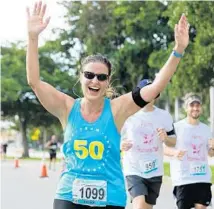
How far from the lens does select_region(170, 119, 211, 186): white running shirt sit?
7.42 metres

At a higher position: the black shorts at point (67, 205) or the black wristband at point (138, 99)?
the black wristband at point (138, 99)

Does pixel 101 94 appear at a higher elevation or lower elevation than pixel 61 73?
lower

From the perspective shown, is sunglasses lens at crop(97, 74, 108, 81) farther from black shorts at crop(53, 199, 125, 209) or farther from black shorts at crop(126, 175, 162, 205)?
black shorts at crop(126, 175, 162, 205)

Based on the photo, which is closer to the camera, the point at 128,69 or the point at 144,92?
the point at 144,92

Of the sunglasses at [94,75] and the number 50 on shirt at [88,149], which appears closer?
the number 50 on shirt at [88,149]

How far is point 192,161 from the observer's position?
7418mm

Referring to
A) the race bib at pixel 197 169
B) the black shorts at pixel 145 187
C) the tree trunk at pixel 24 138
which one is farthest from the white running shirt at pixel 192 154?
the tree trunk at pixel 24 138

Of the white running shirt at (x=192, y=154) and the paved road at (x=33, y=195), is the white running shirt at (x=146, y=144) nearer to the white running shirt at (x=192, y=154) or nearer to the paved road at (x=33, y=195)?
the white running shirt at (x=192, y=154)

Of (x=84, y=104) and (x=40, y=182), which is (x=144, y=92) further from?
(x=40, y=182)

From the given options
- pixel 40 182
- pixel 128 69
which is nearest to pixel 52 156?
pixel 40 182

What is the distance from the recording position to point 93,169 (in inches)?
161

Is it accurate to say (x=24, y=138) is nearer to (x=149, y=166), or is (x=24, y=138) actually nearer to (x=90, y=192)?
(x=149, y=166)

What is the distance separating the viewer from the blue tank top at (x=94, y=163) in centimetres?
407

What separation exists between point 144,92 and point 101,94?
0.29 metres
